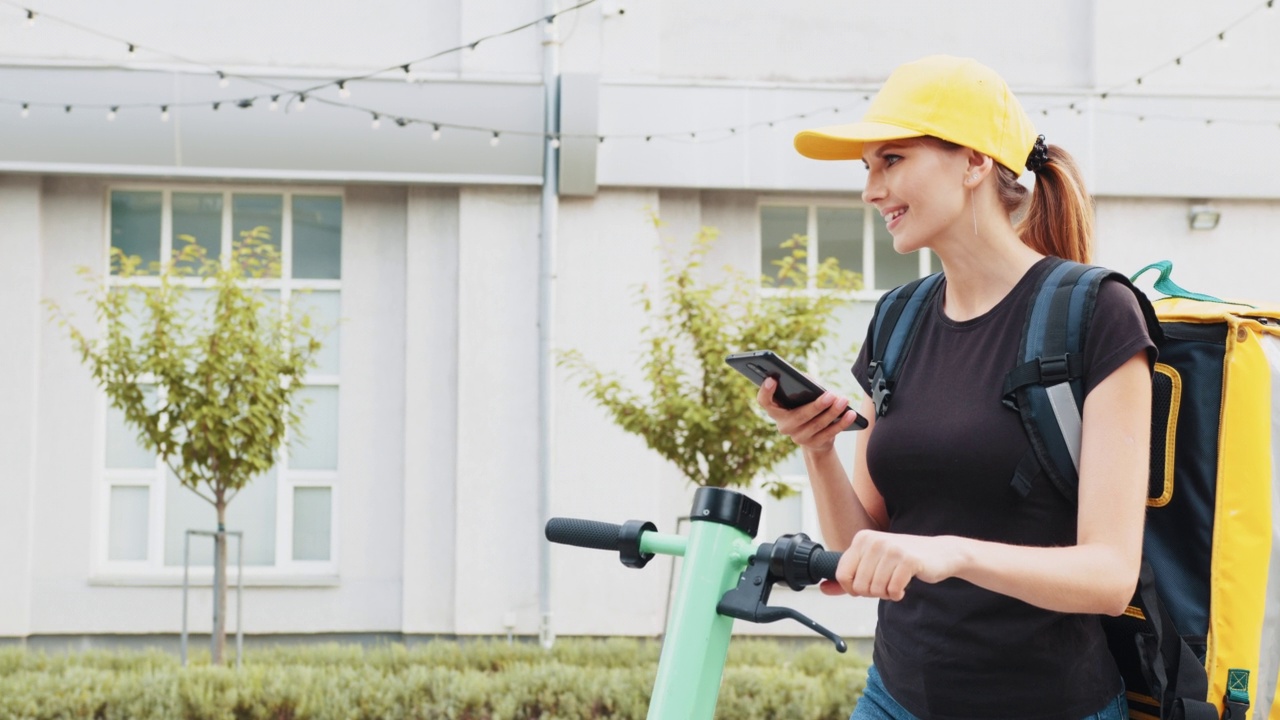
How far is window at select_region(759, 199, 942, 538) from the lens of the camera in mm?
9922

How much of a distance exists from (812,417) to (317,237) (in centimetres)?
840

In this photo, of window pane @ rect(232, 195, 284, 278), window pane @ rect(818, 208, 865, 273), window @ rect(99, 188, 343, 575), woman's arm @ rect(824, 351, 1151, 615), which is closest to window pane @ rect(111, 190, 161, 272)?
window @ rect(99, 188, 343, 575)

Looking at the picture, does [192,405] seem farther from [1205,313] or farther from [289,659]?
[1205,313]

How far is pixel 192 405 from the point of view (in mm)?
7395

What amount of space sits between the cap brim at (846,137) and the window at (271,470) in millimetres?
8072

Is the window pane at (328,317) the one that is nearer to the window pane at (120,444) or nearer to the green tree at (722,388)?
the window pane at (120,444)

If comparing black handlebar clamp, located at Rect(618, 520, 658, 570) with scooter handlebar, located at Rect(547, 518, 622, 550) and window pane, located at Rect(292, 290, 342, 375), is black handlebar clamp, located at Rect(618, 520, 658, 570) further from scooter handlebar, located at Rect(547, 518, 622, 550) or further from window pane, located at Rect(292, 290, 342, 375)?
window pane, located at Rect(292, 290, 342, 375)

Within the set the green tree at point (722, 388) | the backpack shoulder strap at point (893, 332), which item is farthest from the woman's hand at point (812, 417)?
the green tree at point (722, 388)

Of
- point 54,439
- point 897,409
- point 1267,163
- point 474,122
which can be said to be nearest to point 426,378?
point 474,122

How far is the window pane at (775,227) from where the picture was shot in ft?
32.6

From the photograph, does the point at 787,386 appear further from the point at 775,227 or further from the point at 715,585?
the point at 775,227

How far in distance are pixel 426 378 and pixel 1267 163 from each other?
250 inches

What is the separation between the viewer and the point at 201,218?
9.63m

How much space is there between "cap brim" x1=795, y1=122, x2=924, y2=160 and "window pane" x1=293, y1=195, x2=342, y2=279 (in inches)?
322
